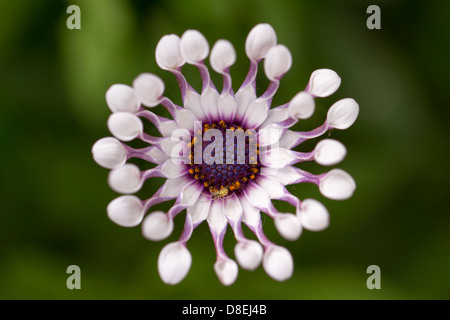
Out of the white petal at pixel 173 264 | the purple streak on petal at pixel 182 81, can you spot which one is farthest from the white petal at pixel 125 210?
the purple streak on petal at pixel 182 81

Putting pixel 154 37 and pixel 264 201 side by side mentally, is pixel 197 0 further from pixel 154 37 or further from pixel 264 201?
pixel 264 201

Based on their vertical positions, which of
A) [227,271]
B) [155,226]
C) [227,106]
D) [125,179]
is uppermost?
[227,106]

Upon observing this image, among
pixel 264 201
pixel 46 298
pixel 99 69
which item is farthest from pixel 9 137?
pixel 264 201

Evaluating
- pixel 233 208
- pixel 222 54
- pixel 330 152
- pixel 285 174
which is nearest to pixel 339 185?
pixel 330 152

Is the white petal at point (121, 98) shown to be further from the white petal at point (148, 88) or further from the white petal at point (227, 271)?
the white petal at point (227, 271)

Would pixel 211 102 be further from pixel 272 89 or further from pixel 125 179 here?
pixel 125 179

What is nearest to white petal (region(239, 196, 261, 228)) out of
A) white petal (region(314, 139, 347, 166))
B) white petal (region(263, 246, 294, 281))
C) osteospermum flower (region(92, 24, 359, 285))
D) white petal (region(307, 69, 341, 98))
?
osteospermum flower (region(92, 24, 359, 285))

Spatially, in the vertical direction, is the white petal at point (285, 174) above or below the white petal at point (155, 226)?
above
